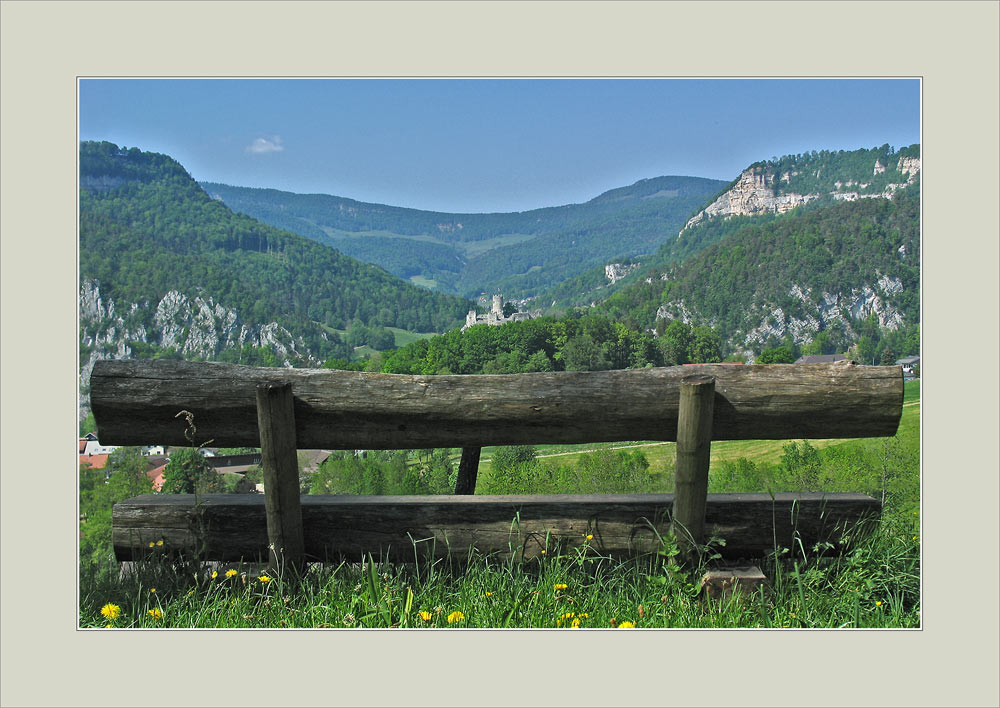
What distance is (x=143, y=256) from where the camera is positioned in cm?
11838

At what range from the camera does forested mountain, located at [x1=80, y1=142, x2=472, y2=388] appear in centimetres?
10069

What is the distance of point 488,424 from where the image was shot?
2691mm

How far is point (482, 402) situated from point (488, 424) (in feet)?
0.31

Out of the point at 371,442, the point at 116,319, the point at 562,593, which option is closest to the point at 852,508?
the point at 562,593

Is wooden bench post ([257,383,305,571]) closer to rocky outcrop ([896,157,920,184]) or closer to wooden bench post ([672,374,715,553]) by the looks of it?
wooden bench post ([672,374,715,553])

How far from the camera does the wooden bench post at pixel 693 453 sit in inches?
104

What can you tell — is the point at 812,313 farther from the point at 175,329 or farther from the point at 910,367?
the point at 175,329

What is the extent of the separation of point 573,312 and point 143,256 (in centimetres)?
7754

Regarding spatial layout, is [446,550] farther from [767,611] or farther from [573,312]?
[573,312]

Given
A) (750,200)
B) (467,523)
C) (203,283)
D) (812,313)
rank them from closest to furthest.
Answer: (467,523) → (812,313) → (203,283) → (750,200)

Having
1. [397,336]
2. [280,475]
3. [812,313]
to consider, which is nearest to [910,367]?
[280,475]

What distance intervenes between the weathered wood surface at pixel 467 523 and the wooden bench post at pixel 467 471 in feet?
1.31

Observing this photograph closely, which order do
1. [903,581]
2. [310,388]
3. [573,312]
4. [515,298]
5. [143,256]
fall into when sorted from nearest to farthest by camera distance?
[310,388] < [903,581] < [573,312] < [143,256] < [515,298]

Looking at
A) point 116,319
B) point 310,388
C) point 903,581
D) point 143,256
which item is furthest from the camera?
point 143,256
